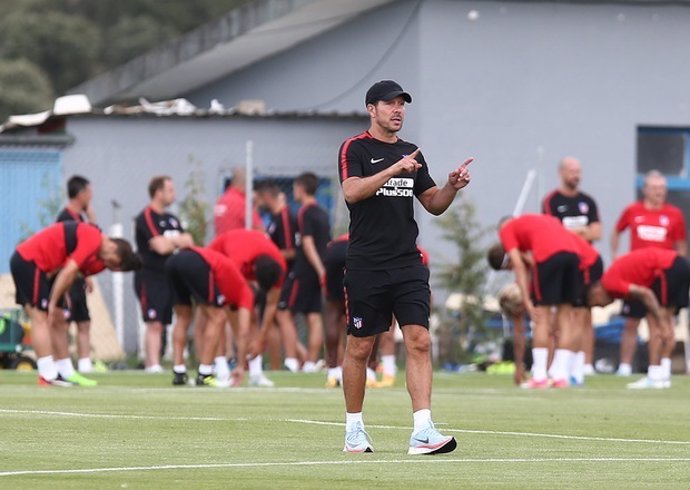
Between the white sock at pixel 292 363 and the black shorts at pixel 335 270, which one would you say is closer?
the black shorts at pixel 335 270

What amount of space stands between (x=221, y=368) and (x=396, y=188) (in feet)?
29.7

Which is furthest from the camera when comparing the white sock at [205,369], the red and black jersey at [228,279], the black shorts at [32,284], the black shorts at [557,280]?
the black shorts at [557,280]

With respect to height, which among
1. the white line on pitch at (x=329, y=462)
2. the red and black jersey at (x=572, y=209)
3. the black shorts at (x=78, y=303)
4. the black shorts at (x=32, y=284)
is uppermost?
the red and black jersey at (x=572, y=209)

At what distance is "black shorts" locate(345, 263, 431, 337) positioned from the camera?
10.6 m

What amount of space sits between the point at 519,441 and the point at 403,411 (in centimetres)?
300

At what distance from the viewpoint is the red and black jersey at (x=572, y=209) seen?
2217 centimetres

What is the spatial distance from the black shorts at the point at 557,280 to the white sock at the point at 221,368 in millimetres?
3354

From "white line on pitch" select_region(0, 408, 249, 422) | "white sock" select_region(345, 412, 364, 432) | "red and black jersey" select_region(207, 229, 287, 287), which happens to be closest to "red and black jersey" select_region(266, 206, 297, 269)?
"red and black jersey" select_region(207, 229, 287, 287)

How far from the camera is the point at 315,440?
1123 cm

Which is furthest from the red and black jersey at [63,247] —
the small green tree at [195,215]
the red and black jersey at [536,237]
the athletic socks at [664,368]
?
the small green tree at [195,215]

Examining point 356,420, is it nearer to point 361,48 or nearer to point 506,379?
point 506,379

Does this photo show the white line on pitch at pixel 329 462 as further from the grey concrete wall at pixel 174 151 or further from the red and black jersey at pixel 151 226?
the grey concrete wall at pixel 174 151

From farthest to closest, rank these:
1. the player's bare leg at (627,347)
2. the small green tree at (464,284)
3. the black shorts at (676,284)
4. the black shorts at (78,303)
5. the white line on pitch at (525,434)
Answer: the small green tree at (464,284) < the player's bare leg at (627,347) < the black shorts at (78,303) < the black shorts at (676,284) < the white line on pitch at (525,434)

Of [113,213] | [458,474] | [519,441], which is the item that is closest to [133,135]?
[113,213]
